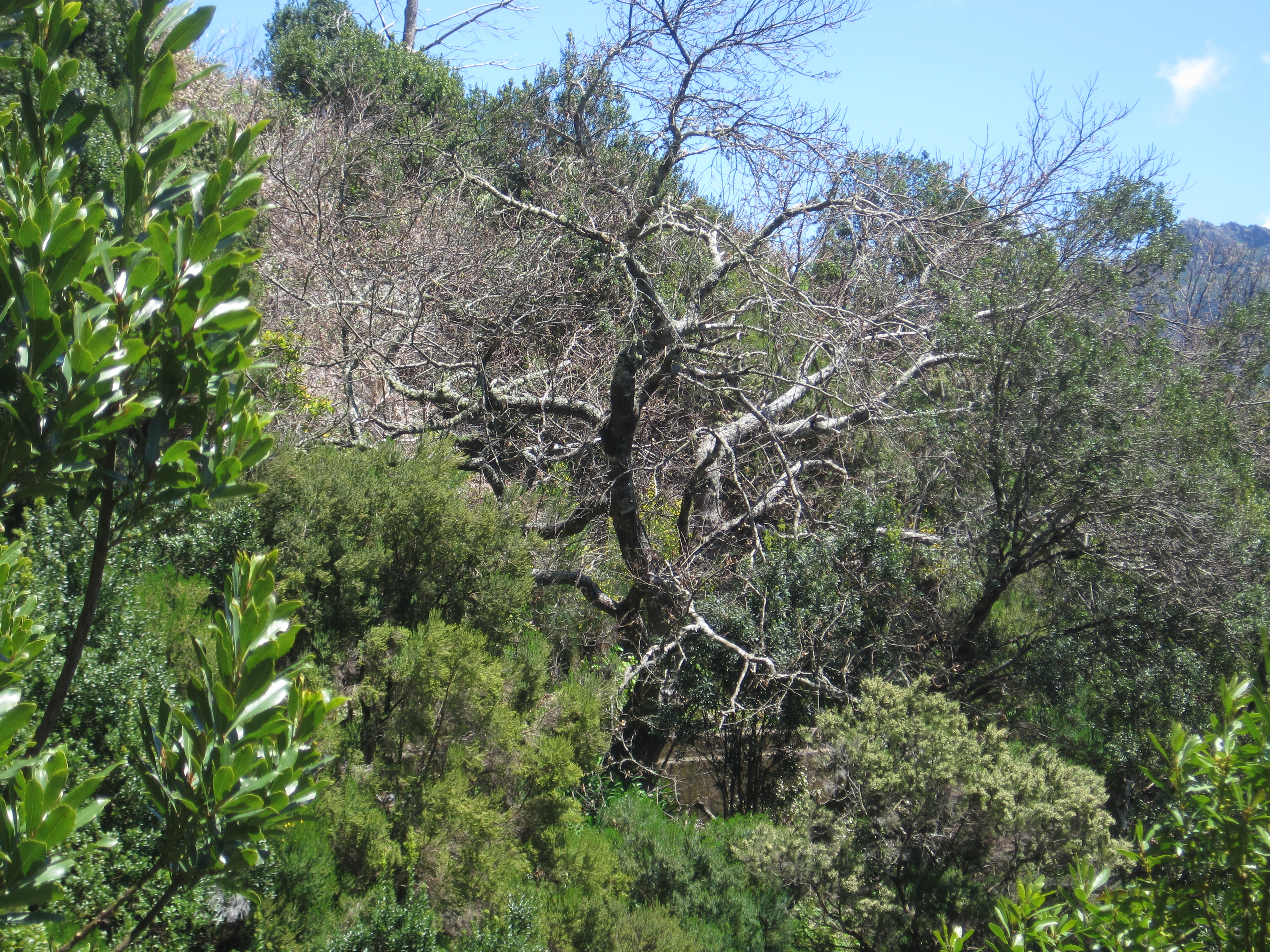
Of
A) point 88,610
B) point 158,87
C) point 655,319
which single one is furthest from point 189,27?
point 655,319

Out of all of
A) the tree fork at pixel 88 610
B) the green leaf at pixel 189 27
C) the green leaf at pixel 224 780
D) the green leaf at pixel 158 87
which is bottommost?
the green leaf at pixel 224 780

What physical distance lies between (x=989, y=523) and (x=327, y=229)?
782 cm

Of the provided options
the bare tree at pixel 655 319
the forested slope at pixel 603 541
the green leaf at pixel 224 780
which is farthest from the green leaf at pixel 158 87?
the bare tree at pixel 655 319

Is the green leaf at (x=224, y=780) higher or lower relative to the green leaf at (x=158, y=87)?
lower

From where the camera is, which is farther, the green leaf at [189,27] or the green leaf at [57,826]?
the green leaf at [189,27]

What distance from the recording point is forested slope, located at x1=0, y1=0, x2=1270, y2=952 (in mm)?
1561

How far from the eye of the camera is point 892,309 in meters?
7.32

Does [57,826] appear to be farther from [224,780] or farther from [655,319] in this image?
[655,319]

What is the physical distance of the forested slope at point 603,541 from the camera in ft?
5.12

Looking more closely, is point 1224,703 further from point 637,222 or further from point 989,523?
point 637,222

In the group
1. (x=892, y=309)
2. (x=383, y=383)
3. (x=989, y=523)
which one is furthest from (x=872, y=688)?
(x=383, y=383)

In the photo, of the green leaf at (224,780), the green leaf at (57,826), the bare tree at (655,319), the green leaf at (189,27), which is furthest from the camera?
the bare tree at (655,319)

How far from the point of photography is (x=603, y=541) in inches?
345

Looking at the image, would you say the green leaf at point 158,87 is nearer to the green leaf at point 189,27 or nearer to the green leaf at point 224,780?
the green leaf at point 189,27
